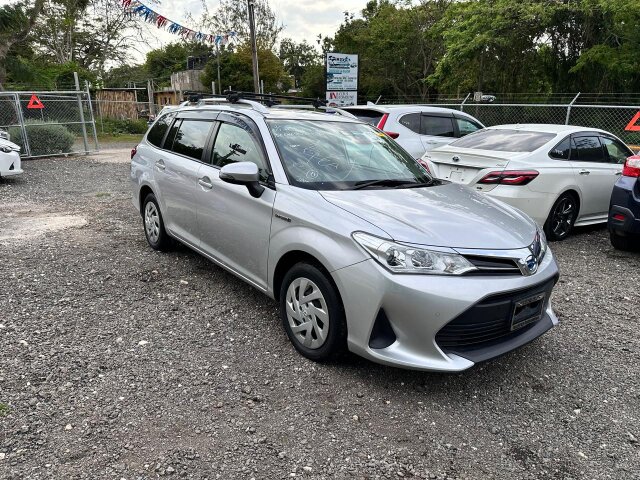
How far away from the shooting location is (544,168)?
5867 millimetres

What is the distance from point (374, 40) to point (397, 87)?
3.74m

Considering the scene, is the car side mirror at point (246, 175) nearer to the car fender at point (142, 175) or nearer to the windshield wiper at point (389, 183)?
the windshield wiper at point (389, 183)

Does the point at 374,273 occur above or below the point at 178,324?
above

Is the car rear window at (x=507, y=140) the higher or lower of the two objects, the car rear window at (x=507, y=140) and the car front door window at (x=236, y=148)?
the lower

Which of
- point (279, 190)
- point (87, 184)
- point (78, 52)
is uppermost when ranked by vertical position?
point (78, 52)

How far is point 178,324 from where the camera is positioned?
3846 millimetres

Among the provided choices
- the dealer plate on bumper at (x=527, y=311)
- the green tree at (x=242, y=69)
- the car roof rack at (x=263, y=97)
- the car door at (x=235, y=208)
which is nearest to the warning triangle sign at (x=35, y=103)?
the car roof rack at (x=263, y=97)

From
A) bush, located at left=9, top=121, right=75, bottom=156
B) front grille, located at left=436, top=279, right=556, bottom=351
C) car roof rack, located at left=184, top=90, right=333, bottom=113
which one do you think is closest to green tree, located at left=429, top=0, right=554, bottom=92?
bush, located at left=9, top=121, right=75, bottom=156

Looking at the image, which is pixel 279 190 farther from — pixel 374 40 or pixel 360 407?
pixel 374 40

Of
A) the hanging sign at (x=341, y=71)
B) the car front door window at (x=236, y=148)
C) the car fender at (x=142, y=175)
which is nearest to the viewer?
the car front door window at (x=236, y=148)

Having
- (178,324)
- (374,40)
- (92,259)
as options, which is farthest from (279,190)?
(374,40)

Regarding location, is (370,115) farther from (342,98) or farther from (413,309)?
(342,98)

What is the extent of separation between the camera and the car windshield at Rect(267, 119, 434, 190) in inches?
140

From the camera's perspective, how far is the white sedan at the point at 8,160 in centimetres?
992
